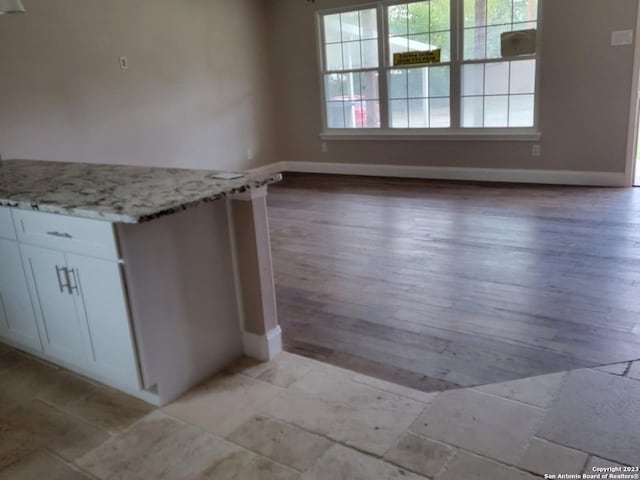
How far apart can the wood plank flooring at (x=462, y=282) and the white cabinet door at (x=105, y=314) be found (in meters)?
0.83

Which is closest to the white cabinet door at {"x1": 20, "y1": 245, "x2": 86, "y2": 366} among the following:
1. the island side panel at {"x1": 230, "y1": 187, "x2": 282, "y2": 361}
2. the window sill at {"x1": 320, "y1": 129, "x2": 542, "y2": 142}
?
the island side panel at {"x1": 230, "y1": 187, "x2": 282, "y2": 361}

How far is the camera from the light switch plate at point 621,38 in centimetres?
513

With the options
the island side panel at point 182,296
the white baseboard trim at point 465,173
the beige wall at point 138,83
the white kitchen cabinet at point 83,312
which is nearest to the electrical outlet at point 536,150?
the white baseboard trim at point 465,173

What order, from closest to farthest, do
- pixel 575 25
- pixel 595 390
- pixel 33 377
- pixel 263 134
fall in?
pixel 595 390
pixel 33 377
pixel 575 25
pixel 263 134

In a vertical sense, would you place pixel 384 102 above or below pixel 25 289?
above

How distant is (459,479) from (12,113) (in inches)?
176

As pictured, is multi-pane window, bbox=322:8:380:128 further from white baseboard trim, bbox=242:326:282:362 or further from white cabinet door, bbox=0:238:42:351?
white cabinet door, bbox=0:238:42:351

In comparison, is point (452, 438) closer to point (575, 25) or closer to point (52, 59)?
point (52, 59)

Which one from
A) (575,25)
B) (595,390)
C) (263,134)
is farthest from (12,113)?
(575,25)

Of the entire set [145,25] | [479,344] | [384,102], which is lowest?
[479,344]

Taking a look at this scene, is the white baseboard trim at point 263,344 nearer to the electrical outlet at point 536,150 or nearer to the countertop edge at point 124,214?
the countertop edge at point 124,214

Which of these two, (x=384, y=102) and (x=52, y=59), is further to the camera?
(x=384, y=102)

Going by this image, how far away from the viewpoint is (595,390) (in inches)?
84.7

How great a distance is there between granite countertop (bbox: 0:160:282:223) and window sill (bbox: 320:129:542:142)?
168 inches
